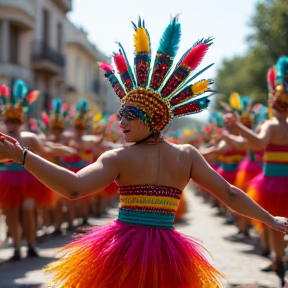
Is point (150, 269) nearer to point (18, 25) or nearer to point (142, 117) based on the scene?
point (142, 117)

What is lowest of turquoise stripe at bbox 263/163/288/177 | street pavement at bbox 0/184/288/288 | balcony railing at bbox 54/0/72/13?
street pavement at bbox 0/184/288/288

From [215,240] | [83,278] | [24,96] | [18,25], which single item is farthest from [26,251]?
[18,25]

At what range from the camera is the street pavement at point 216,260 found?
6820mm

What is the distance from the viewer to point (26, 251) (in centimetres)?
878

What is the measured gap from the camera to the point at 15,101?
25.8 feet

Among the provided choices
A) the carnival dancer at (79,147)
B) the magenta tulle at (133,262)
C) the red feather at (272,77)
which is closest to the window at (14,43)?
the carnival dancer at (79,147)

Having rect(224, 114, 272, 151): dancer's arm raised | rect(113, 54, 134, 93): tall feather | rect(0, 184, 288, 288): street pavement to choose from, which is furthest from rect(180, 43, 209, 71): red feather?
rect(0, 184, 288, 288): street pavement

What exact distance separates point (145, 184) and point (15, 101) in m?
4.49

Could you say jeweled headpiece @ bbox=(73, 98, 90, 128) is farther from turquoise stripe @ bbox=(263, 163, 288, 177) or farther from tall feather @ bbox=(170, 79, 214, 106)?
tall feather @ bbox=(170, 79, 214, 106)

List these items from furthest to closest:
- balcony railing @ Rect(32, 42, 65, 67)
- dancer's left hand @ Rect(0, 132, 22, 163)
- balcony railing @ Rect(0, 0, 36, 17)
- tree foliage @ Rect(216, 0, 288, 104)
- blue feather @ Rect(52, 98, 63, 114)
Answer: balcony railing @ Rect(32, 42, 65, 67) < balcony railing @ Rect(0, 0, 36, 17) < tree foliage @ Rect(216, 0, 288, 104) < blue feather @ Rect(52, 98, 63, 114) < dancer's left hand @ Rect(0, 132, 22, 163)

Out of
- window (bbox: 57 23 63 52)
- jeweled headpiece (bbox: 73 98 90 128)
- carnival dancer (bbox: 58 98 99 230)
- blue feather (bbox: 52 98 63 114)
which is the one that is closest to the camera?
carnival dancer (bbox: 58 98 99 230)

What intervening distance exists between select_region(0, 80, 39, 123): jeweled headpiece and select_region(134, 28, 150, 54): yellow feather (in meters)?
4.03

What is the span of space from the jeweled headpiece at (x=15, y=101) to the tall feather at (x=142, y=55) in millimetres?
4025

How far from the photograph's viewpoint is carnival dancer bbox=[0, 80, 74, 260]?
777cm
